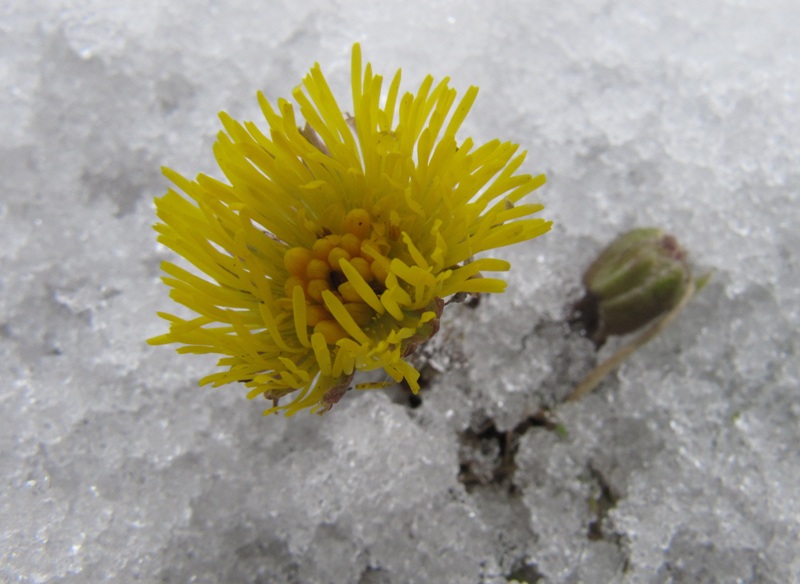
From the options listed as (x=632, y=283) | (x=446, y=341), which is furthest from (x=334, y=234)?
(x=632, y=283)

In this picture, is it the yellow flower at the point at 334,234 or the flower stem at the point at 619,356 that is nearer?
the yellow flower at the point at 334,234

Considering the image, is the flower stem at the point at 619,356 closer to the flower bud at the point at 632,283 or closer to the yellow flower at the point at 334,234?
the flower bud at the point at 632,283

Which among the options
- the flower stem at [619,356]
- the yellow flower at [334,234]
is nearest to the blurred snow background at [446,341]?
the flower stem at [619,356]

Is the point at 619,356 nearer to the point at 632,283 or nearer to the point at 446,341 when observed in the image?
the point at 632,283

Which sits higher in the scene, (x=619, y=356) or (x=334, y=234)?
(x=334, y=234)

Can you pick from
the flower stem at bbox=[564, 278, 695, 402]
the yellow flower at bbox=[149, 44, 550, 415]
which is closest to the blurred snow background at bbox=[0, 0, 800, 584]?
the flower stem at bbox=[564, 278, 695, 402]

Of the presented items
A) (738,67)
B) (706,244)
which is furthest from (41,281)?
(738,67)
